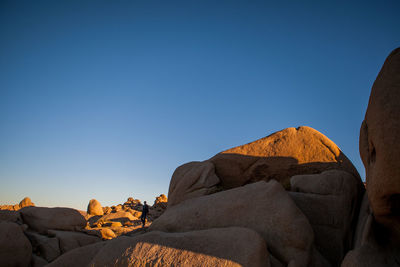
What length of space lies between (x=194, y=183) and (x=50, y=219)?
7185mm

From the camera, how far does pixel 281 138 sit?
10.1 metres

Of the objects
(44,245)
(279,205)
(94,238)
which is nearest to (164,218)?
(279,205)

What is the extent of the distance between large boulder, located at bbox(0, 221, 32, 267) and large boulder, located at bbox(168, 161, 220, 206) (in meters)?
5.40

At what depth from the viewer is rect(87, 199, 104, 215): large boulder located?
103 feet

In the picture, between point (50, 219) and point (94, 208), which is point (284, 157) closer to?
point (50, 219)

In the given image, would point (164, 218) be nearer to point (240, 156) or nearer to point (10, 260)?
point (240, 156)

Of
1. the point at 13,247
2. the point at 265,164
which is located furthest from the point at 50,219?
the point at 265,164

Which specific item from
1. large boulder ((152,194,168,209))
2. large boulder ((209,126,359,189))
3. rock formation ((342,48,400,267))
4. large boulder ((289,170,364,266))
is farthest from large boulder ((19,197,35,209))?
rock formation ((342,48,400,267))

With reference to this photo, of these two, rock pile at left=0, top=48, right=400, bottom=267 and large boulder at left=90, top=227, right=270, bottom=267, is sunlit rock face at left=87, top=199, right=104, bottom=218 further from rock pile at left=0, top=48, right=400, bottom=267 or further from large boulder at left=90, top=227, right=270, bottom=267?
large boulder at left=90, top=227, right=270, bottom=267

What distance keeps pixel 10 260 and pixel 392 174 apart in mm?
10990

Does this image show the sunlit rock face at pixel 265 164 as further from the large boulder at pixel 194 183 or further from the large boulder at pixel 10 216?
the large boulder at pixel 10 216

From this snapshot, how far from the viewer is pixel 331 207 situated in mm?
6426

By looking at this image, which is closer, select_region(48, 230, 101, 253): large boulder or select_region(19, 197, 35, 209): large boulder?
select_region(48, 230, 101, 253): large boulder

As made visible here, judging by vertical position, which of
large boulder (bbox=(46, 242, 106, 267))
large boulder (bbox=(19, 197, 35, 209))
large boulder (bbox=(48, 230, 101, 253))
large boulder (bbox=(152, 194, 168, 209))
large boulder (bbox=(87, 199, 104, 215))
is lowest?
large boulder (bbox=(152, 194, 168, 209))
